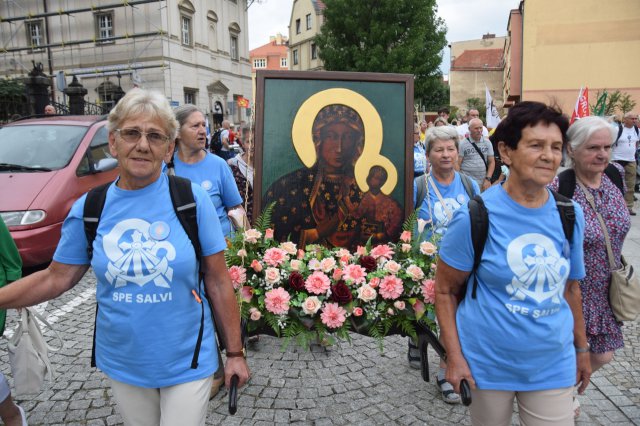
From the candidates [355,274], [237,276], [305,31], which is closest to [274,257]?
[237,276]

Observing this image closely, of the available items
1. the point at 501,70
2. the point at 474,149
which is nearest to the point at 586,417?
the point at 474,149

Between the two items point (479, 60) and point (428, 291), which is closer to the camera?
point (428, 291)

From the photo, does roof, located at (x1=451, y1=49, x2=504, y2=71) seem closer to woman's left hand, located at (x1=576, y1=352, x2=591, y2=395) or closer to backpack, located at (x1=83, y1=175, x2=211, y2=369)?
woman's left hand, located at (x1=576, y1=352, x2=591, y2=395)

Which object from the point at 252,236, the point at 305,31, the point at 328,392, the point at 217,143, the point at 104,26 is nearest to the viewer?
the point at 252,236

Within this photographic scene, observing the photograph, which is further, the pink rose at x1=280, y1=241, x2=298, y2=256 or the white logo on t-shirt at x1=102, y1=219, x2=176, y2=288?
the pink rose at x1=280, y1=241, x2=298, y2=256

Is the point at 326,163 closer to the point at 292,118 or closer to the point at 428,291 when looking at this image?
the point at 292,118

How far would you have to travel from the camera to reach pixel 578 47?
28.8m

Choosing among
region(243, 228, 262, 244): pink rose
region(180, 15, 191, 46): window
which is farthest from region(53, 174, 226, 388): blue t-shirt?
region(180, 15, 191, 46): window

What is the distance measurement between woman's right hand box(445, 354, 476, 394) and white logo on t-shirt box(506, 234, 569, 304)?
345mm

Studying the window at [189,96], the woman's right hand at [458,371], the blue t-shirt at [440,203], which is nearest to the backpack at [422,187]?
the blue t-shirt at [440,203]

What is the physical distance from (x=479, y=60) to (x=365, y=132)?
6651cm

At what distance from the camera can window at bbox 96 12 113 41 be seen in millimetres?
29469

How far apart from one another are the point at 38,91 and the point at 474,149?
13177 mm

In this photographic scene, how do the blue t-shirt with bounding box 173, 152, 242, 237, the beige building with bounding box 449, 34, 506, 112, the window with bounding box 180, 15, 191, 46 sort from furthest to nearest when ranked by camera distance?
1. the beige building with bounding box 449, 34, 506, 112
2. the window with bounding box 180, 15, 191, 46
3. the blue t-shirt with bounding box 173, 152, 242, 237
